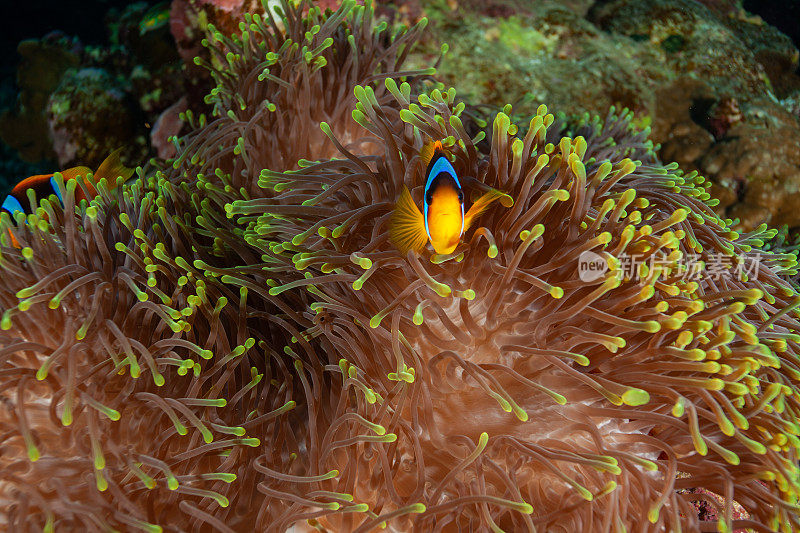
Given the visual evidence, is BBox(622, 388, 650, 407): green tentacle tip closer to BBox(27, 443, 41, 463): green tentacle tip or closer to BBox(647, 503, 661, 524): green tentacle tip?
BBox(647, 503, 661, 524): green tentacle tip

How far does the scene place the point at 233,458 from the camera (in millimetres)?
1336

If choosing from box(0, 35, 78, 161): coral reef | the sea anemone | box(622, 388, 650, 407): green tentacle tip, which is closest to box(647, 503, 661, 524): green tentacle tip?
the sea anemone

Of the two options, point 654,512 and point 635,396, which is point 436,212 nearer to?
point 635,396

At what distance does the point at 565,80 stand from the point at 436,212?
2.58m

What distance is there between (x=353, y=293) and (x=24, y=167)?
700cm

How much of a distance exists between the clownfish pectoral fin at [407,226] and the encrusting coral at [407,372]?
0.07m

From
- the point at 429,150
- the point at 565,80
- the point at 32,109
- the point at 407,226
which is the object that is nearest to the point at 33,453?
the point at 407,226

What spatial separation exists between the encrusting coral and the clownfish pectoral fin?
65mm

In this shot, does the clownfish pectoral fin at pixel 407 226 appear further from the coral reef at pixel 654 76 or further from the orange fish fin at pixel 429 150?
the coral reef at pixel 654 76

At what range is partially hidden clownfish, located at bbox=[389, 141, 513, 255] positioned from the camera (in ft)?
3.71

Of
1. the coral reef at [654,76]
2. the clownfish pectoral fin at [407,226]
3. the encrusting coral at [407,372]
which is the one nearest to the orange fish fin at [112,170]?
the encrusting coral at [407,372]

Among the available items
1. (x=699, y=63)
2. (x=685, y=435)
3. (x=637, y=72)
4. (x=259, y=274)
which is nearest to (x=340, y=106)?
(x=259, y=274)

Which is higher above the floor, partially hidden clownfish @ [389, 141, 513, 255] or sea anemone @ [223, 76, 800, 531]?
partially hidden clownfish @ [389, 141, 513, 255]

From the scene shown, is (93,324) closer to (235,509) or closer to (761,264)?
(235,509)
